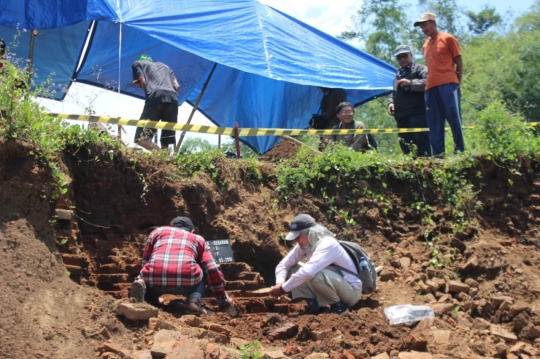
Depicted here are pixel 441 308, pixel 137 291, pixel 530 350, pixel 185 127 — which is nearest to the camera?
pixel 137 291

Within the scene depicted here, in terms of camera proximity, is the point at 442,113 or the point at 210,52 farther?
the point at 210,52

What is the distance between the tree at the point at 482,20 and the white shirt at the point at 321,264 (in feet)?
63.5

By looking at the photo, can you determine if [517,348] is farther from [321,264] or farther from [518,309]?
[321,264]

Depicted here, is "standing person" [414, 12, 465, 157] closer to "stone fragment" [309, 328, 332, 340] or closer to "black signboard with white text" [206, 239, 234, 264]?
"black signboard with white text" [206, 239, 234, 264]

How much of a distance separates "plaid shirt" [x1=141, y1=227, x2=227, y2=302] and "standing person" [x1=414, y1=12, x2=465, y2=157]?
4.01m

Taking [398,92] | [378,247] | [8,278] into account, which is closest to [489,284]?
[378,247]

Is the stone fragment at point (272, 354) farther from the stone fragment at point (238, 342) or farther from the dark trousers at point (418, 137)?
→ the dark trousers at point (418, 137)

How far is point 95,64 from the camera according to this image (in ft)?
39.2

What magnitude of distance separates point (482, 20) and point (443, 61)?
16.7m

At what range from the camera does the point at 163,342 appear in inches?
221

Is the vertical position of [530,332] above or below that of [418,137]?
below

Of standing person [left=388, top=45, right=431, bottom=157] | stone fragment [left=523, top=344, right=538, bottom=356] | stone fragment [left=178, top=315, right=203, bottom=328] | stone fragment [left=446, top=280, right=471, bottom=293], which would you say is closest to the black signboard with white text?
stone fragment [left=178, top=315, right=203, bottom=328]

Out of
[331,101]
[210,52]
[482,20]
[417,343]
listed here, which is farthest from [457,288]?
[482,20]

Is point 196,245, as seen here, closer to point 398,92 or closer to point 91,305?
point 91,305
